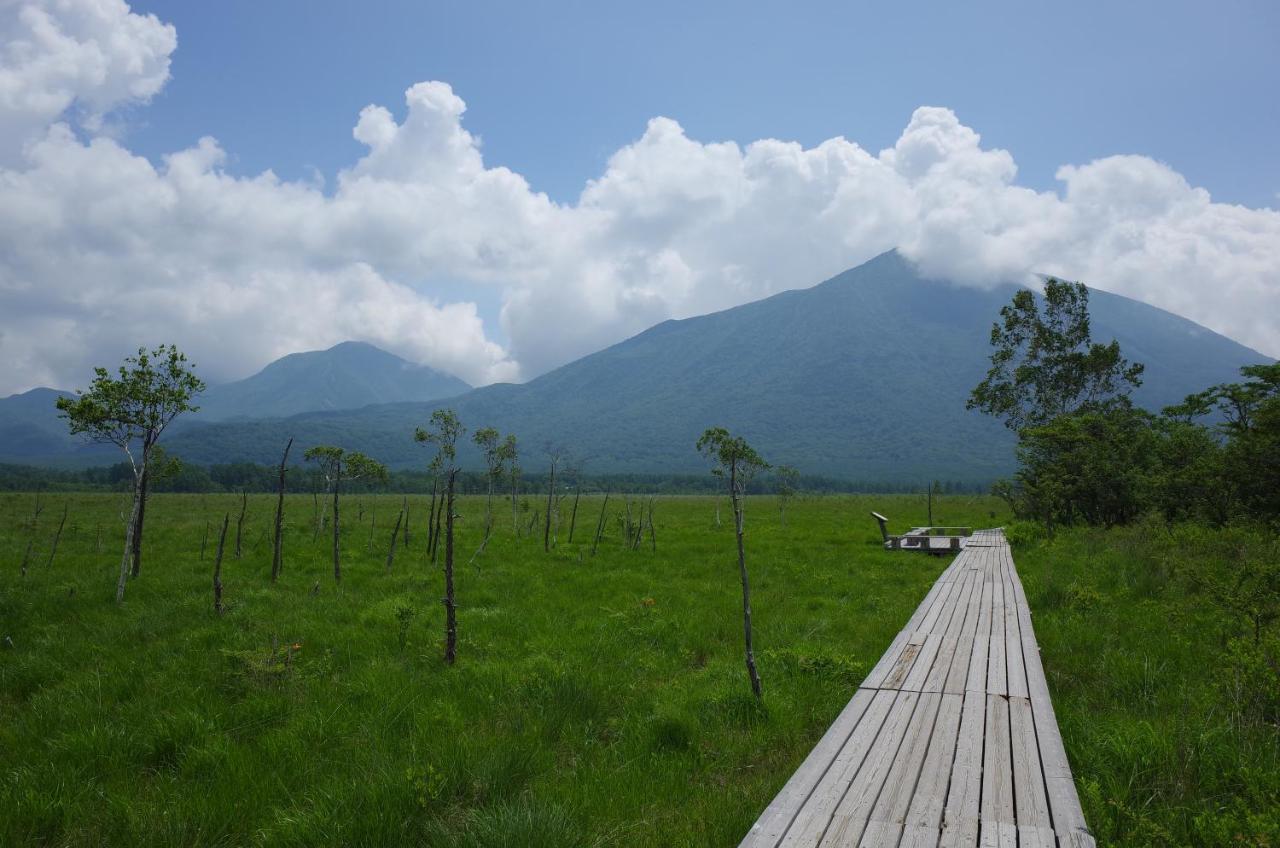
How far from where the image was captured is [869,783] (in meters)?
4.62

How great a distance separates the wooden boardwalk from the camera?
392 cm

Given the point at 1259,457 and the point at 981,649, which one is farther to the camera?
the point at 1259,457

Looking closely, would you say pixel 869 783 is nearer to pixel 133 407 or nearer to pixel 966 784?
pixel 966 784

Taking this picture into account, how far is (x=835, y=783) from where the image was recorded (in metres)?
4.62

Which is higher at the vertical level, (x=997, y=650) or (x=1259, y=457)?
(x=1259, y=457)

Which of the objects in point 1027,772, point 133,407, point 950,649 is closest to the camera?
point 1027,772

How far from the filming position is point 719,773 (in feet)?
19.5

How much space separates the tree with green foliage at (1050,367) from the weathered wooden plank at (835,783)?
3756 centimetres

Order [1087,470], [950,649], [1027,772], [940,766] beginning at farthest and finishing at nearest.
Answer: [1087,470], [950,649], [940,766], [1027,772]

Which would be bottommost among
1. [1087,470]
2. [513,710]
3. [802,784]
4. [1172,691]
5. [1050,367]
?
[513,710]

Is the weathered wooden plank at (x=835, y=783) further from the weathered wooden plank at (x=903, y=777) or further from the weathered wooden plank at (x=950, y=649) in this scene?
the weathered wooden plank at (x=950, y=649)

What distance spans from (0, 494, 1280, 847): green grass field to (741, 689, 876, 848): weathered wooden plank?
639 millimetres

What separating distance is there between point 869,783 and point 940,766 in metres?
0.71

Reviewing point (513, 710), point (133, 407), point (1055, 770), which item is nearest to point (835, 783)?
point (1055, 770)
